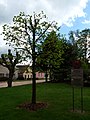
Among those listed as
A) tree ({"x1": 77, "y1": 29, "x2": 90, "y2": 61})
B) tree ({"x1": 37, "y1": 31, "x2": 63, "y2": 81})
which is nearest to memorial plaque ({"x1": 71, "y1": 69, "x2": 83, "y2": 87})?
tree ({"x1": 37, "y1": 31, "x2": 63, "y2": 81})

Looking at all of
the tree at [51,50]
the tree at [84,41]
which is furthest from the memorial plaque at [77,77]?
the tree at [84,41]

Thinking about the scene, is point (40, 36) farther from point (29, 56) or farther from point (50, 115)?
point (50, 115)

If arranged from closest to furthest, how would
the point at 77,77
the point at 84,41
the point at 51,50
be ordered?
the point at 77,77
the point at 51,50
the point at 84,41

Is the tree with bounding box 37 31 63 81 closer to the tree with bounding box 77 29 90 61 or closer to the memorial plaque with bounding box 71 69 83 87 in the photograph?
the memorial plaque with bounding box 71 69 83 87

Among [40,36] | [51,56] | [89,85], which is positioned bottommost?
[89,85]

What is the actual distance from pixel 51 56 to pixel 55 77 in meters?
40.9

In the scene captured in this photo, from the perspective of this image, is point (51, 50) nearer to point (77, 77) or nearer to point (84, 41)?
point (77, 77)

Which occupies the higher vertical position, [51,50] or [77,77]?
[51,50]

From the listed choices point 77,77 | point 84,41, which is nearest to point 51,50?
point 77,77

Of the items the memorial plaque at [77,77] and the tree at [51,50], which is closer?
the memorial plaque at [77,77]

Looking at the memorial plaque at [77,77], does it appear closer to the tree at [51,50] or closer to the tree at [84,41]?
the tree at [51,50]

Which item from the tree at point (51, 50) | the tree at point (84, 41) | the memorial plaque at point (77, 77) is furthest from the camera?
the tree at point (84, 41)

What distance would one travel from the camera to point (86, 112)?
17.2m

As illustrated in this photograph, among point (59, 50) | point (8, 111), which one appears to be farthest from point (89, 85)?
point (8, 111)
